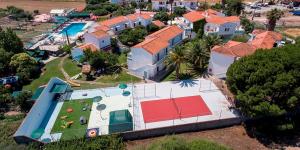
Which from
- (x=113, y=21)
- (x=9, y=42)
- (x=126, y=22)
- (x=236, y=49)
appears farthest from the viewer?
(x=126, y=22)

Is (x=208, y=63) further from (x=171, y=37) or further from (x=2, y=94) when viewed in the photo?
(x=2, y=94)

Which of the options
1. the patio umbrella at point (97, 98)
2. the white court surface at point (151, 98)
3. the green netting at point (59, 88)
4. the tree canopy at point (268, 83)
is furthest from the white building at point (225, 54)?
the green netting at point (59, 88)

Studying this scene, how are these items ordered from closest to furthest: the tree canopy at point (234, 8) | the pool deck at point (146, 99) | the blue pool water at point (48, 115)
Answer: the pool deck at point (146, 99)
the blue pool water at point (48, 115)
the tree canopy at point (234, 8)

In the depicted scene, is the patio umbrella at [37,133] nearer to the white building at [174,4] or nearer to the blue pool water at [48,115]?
the blue pool water at [48,115]

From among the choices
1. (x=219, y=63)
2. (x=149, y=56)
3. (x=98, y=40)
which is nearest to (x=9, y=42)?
(x=98, y=40)

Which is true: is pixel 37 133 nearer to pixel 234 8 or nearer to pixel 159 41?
pixel 159 41
